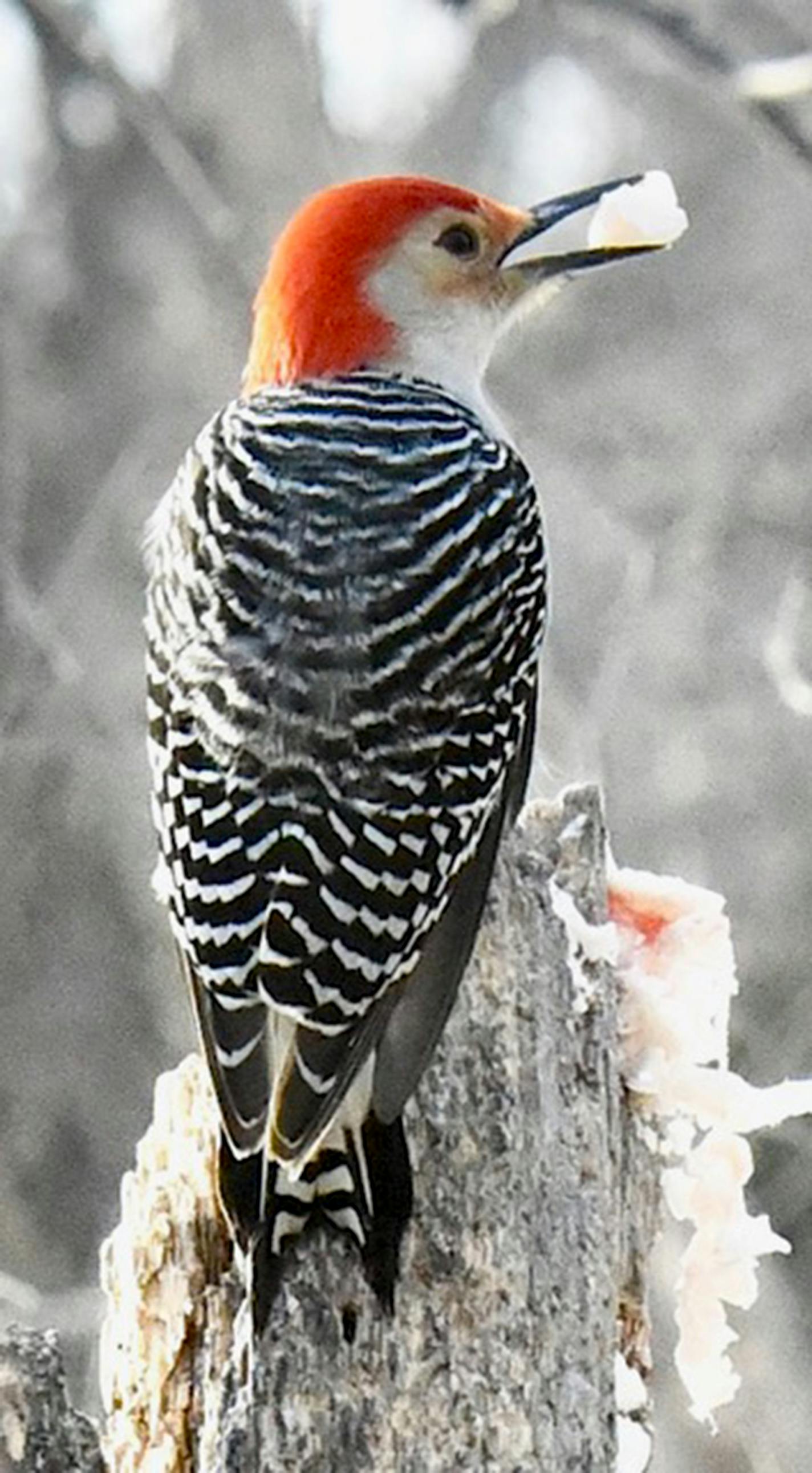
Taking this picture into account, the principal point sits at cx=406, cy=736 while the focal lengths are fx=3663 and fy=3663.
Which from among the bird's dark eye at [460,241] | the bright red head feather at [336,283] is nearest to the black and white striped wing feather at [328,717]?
the bright red head feather at [336,283]

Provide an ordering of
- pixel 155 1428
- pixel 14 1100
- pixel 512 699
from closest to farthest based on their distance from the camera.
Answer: pixel 155 1428, pixel 512 699, pixel 14 1100

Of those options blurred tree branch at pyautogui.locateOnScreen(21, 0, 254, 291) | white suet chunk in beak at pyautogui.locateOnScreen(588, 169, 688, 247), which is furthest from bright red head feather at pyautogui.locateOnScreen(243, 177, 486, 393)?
blurred tree branch at pyautogui.locateOnScreen(21, 0, 254, 291)

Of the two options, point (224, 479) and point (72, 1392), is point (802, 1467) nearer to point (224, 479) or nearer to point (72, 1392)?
point (72, 1392)

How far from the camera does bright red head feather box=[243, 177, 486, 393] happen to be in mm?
5965

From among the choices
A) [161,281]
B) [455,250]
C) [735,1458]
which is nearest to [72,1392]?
[735,1458]

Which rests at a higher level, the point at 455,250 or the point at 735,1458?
the point at 455,250

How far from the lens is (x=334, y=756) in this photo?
4.85m

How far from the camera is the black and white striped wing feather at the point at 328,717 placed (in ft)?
15.3

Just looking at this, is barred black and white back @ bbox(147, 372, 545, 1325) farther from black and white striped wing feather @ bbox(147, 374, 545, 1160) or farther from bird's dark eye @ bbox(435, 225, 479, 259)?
bird's dark eye @ bbox(435, 225, 479, 259)

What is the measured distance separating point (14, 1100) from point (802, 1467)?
8.63 ft

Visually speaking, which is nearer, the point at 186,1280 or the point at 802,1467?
the point at 186,1280

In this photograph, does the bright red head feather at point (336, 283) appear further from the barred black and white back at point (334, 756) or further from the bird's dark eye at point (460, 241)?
A: the barred black and white back at point (334, 756)

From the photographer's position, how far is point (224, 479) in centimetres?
547

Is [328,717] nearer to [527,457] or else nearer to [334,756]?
[334,756]
